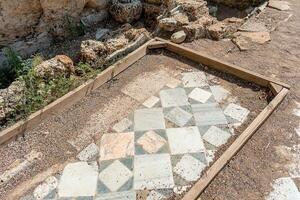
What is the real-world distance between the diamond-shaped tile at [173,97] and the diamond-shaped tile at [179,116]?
4.7 inches

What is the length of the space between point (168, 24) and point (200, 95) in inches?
63.3

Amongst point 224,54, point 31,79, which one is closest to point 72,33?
point 31,79

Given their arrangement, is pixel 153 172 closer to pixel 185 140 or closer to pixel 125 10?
pixel 185 140

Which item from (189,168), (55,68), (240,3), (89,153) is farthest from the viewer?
(240,3)

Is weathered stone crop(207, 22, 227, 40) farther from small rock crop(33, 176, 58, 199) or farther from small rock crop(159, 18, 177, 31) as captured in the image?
small rock crop(33, 176, 58, 199)

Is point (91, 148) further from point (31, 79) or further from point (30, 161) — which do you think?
point (31, 79)

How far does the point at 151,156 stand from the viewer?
12.2 feet

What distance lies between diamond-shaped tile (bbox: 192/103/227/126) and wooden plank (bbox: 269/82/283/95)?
2.62 ft

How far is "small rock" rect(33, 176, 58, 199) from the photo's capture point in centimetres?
338

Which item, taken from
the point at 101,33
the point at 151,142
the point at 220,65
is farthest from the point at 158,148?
the point at 101,33

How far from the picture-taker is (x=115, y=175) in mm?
3521

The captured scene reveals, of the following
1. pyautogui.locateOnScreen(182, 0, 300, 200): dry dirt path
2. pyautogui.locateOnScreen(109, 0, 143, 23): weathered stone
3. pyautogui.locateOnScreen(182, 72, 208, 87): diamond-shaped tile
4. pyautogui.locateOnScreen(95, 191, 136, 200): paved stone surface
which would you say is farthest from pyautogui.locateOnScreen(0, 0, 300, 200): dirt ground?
pyautogui.locateOnScreen(109, 0, 143, 23): weathered stone

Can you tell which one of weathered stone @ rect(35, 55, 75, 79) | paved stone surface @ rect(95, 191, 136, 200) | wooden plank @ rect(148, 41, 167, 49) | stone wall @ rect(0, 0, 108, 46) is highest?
stone wall @ rect(0, 0, 108, 46)

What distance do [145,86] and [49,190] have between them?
1982mm
